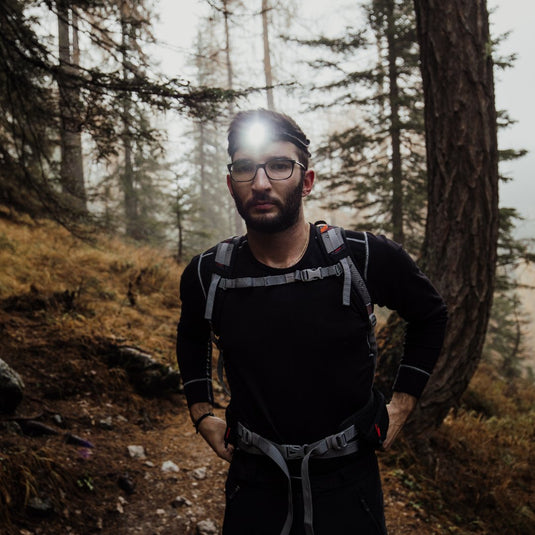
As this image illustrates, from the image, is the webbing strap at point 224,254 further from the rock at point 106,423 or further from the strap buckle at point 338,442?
the rock at point 106,423

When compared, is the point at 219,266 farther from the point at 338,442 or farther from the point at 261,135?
the point at 338,442

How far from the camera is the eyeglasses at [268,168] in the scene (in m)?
1.96

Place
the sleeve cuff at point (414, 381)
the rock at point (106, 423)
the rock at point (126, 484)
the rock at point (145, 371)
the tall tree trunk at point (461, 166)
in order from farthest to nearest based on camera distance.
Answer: the rock at point (145, 371) < the rock at point (106, 423) < the tall tree trunk at point (461, 166) < the rock at point (126, 484) < the sleeve cuff at point (414, 381)

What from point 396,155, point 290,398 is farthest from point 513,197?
point 290,398

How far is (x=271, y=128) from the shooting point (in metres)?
2.00

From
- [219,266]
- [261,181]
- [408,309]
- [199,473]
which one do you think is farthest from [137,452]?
[261,181]

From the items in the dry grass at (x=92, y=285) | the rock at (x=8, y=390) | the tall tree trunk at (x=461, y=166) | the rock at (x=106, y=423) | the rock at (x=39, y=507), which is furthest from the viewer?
the dry grass at (x=92, y=285)

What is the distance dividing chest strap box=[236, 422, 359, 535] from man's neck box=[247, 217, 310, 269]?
813 mm

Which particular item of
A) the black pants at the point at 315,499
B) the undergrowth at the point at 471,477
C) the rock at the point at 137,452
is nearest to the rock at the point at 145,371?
the rock at the point at 137,452

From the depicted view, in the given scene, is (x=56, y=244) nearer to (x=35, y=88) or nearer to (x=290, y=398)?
(x=35, y=88)

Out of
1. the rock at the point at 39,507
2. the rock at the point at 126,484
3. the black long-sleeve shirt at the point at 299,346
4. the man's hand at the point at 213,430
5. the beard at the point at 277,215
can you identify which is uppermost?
the beard at the point at 277,215

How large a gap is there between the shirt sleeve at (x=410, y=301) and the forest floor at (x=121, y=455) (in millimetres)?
2213

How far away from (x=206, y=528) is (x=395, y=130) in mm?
10611

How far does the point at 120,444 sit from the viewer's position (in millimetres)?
4211
